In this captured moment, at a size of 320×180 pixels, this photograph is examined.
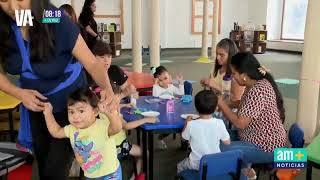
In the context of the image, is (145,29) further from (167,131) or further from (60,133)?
(60,133)

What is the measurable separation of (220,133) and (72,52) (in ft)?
4.14

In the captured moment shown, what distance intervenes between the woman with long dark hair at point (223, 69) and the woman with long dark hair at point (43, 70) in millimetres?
1863

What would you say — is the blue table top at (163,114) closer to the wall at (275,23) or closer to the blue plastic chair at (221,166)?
the blue plastic chair at (221,166)

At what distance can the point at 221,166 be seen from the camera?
2.25 meters

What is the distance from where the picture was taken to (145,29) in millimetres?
13508

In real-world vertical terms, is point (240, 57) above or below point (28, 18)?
below

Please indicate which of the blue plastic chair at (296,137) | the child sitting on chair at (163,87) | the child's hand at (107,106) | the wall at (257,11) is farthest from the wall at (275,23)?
the child's hand at (107,106)

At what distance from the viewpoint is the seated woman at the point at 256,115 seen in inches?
103

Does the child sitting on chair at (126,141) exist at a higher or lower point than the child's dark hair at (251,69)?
lower

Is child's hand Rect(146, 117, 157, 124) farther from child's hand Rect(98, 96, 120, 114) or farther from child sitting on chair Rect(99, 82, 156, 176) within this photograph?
child's hand Rect(98, 96, 120, 114)

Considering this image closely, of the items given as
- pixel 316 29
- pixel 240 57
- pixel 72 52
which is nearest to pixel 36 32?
pixel 72 52

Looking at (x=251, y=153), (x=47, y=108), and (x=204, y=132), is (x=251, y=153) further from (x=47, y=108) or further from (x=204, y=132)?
(x=47, y=108)

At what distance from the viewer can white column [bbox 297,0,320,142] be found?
401 centimetres

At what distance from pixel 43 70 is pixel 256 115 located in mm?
1595
